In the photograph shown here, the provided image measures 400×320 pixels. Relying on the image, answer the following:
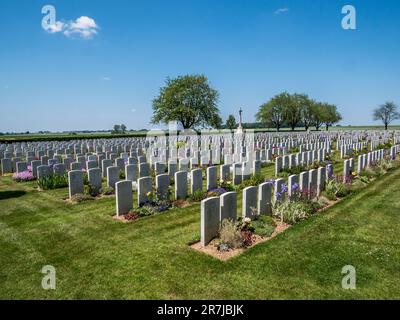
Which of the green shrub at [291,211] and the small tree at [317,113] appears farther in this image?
the small tree at [317,113]

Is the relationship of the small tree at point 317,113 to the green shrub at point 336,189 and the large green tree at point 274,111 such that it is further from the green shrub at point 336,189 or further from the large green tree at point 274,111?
the green shrub at point 336,189

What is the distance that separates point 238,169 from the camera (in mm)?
12125

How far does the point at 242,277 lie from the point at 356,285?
68.0 inches

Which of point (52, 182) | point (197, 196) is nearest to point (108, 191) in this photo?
point (52, 182)

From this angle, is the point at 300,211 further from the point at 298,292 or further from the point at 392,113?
the point at 392,113

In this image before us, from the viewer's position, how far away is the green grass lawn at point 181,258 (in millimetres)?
4379

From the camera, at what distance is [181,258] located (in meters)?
5.41

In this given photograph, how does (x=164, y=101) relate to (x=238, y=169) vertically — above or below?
above

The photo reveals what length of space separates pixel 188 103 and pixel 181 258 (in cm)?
4210

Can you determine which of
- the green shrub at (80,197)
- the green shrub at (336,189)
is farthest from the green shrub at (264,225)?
the green shrub at (80,197)

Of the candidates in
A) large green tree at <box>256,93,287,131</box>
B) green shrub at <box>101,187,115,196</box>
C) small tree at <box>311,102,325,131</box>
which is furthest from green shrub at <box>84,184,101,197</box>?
small tree at <box>311,102,325,131</box>

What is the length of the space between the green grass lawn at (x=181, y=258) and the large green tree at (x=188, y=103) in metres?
38.1

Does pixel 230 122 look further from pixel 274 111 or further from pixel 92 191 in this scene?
pixel 92 191
